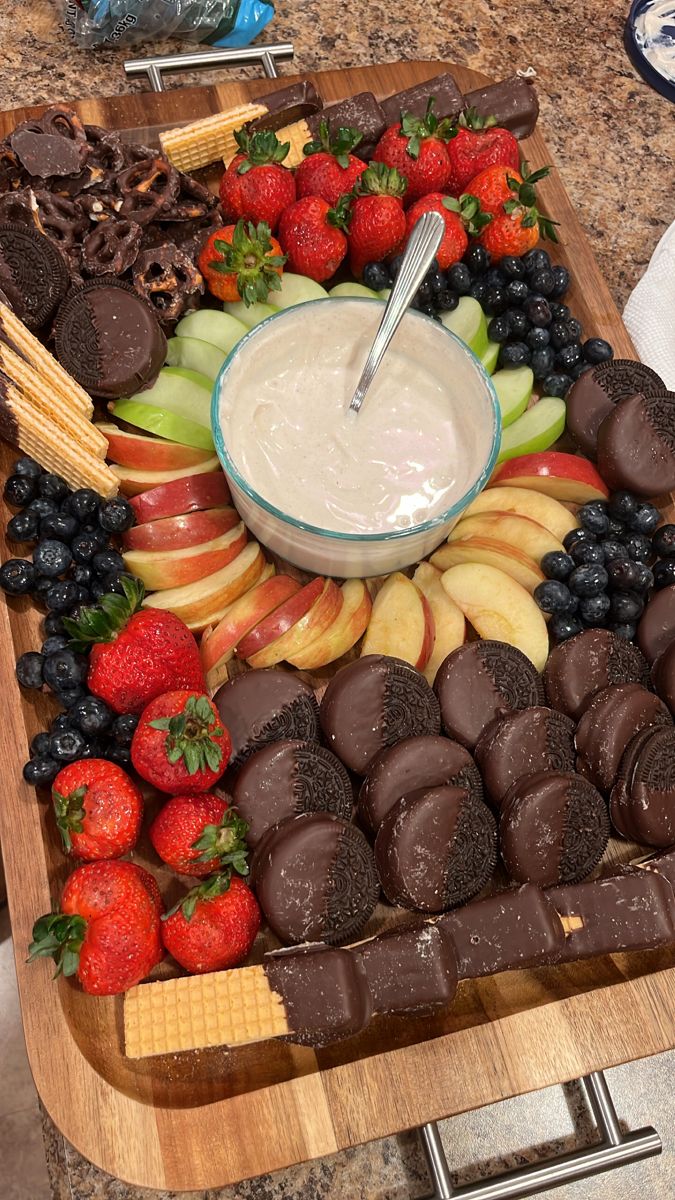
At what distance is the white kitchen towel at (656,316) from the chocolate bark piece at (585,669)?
0.72 metres

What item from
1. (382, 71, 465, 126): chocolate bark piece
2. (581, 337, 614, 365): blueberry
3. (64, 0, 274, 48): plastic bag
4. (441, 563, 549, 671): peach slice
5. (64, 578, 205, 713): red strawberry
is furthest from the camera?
→ (64, 0, 274, 48): plastic bag

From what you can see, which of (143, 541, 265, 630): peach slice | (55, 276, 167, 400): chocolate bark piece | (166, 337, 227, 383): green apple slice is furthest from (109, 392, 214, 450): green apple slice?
(143, 541, 265, 630): peach slice

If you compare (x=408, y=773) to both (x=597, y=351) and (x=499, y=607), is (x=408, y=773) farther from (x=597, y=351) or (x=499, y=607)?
(x=597, y=351)

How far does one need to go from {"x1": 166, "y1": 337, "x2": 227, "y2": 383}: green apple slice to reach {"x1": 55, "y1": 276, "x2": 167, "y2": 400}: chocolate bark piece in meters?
0.10

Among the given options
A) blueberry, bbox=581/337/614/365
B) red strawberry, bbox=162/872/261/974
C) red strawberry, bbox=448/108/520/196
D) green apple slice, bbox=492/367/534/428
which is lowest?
red strawberry, bbox=162/872/261/974

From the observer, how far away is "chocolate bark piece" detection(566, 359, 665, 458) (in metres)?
1.98

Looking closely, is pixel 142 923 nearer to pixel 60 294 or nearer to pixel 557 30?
pixel 60 294

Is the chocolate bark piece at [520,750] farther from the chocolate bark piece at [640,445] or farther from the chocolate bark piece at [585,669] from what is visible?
the chocolate bark piece at [640,445]

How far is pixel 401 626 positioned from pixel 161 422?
A: 58 cm

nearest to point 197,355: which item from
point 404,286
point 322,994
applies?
point 404,286

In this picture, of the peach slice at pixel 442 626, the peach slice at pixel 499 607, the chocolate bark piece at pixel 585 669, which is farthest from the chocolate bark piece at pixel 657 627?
the peach slice at pixel 442 626

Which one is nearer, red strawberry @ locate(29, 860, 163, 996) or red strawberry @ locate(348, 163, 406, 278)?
red strawberry @ locate(29, 860, 163, 996)

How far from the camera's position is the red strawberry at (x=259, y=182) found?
201 centimetres

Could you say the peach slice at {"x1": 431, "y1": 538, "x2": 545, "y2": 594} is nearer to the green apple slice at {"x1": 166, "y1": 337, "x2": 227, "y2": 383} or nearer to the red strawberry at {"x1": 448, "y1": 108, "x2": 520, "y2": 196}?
the green apple slice at {"x1": 166, "y1": 337, "x2": 227, "y2": 383}
